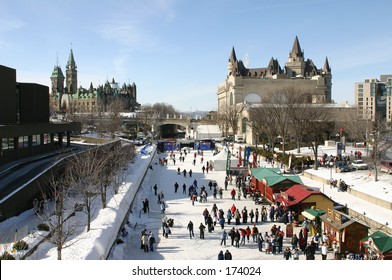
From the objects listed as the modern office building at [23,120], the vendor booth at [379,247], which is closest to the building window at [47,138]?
the modern office building at [23,120]

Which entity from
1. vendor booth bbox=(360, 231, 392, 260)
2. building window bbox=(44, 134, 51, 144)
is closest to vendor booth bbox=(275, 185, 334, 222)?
vendor booth bbox=(360, 231, 392, 260)

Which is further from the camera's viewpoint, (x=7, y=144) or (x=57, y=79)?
(x=57, y=79)

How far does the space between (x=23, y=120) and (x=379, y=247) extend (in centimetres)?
2775

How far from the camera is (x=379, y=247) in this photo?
1288cm

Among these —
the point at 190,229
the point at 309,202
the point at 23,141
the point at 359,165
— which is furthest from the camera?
the point at 359,165

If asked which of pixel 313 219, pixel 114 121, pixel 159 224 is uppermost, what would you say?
pixel 114 121

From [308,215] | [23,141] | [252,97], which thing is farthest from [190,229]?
[252,97]

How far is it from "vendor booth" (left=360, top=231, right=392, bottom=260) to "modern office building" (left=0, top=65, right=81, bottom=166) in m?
20.0

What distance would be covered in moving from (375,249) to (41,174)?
1538 cm

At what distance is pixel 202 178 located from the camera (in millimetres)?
33312

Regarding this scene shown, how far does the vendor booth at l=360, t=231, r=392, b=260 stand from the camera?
12.7 m

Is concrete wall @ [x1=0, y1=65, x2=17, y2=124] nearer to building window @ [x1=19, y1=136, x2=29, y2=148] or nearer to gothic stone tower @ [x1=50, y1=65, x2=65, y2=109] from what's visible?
building window @ [x1=19, y1=136, x2=29, y2=148]

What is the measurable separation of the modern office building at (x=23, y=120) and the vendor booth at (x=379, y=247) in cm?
2003

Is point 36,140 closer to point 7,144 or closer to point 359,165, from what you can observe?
point 7,144
